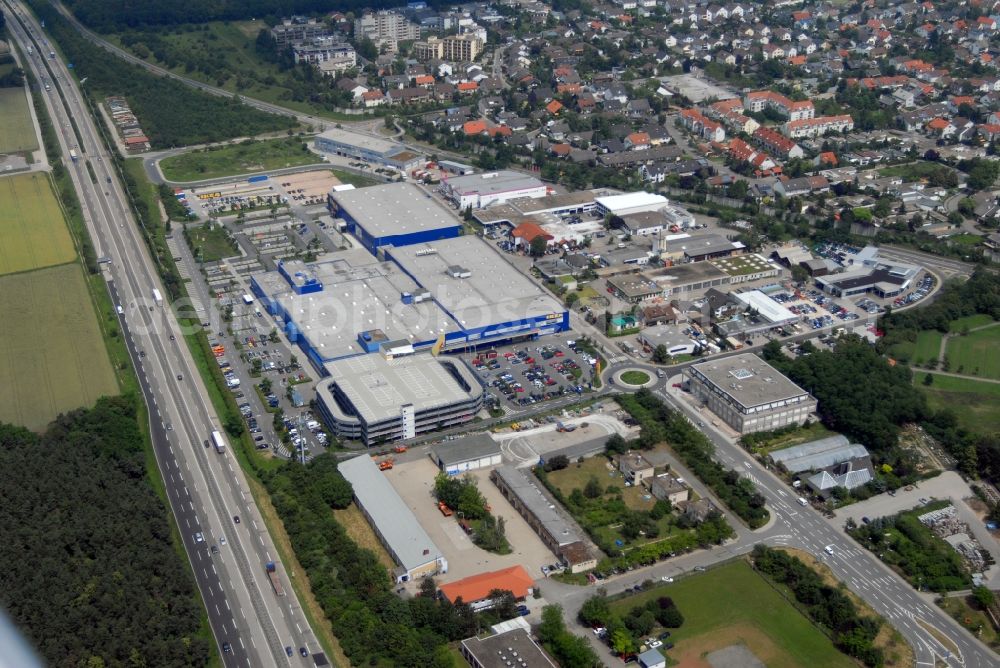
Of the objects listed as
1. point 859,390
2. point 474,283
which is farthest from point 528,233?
point 859,390

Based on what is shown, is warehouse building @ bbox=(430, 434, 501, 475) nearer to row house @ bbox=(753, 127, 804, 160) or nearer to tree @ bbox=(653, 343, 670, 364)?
tree @ bbox=(653, 343, 670, 364)

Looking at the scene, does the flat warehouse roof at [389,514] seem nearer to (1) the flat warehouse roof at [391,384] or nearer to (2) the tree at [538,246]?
(1) the flat warehouse roof at [391,384]

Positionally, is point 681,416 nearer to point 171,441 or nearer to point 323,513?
point 323,513

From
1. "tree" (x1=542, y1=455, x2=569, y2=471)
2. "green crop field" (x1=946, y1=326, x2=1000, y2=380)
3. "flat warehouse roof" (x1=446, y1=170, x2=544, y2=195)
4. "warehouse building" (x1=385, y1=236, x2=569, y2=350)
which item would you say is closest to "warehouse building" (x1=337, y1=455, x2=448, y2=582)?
"tree" (x1=542, y1=455, x2=569, y2=471)

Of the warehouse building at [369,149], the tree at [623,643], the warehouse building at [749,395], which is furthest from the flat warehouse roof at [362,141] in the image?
the tree at [623,643]

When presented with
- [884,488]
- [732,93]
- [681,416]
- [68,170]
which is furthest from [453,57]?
[884,488]

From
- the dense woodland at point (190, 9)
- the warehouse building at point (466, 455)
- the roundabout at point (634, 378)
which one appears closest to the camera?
the warehouse building at point (466, 455)

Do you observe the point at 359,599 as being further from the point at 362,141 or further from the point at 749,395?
the point at 362,141
